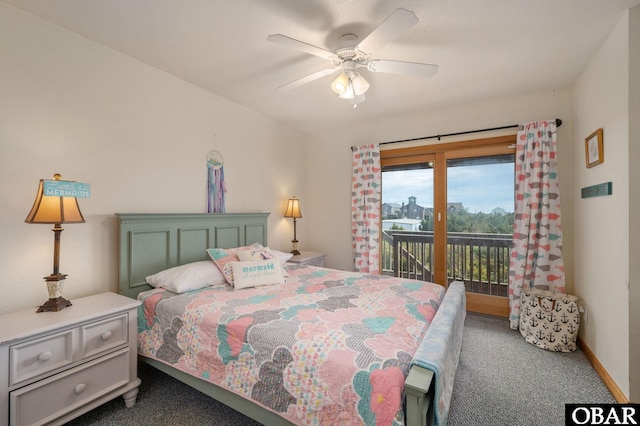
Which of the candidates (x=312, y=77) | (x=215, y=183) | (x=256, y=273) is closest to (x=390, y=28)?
(x=312, y=77)

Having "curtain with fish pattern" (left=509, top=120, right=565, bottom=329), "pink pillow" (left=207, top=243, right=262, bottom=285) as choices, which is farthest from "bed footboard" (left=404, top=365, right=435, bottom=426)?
"curtain with fish pattern" (left=509, top=120, right=565, bottom=329)

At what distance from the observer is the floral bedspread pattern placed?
118cm

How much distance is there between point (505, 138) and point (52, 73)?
13.9 feet

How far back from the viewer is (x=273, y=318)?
164 cm

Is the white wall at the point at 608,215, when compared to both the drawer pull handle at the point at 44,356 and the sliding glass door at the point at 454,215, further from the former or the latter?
the drawer pull handle at the point at 44,356

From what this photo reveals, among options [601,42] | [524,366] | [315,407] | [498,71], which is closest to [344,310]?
[315,407]

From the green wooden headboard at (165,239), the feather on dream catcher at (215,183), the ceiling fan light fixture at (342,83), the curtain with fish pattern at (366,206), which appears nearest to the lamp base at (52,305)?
→ the green wooden headboard at (165,239)

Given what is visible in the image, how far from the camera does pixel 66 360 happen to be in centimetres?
156

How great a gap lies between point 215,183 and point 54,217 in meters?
1.50

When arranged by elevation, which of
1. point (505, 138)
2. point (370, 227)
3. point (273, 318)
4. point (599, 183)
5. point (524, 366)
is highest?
point (505, 138)

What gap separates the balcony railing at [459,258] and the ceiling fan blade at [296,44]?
2.66m

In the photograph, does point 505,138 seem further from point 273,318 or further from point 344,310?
point 273,318

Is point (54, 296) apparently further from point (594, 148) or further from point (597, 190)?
point (594, 148)

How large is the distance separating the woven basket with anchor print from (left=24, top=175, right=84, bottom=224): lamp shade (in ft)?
12.6
